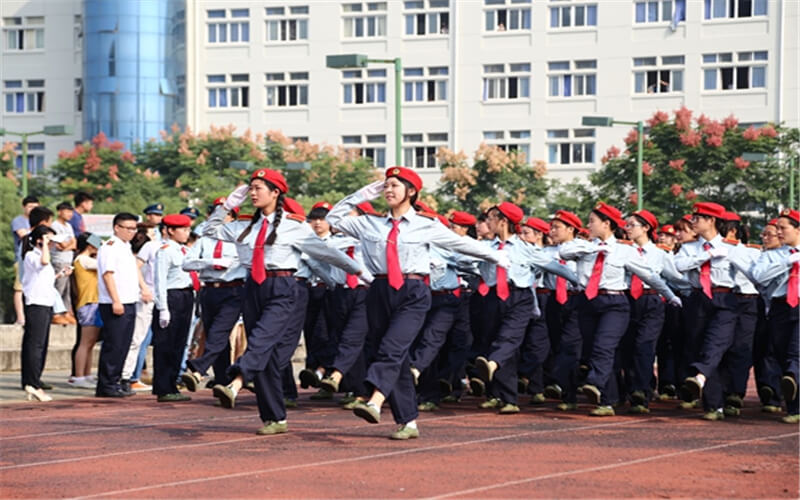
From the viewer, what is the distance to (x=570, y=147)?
61562 millimetres

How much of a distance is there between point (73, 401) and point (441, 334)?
417cm

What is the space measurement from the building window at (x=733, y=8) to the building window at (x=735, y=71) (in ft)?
4.91

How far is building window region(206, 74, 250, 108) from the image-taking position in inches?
2598

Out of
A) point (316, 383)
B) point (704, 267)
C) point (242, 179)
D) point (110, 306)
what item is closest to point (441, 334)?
point (316, 383)

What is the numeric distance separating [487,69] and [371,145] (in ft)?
19.5

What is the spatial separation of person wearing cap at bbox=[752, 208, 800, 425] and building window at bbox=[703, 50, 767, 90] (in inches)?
1833

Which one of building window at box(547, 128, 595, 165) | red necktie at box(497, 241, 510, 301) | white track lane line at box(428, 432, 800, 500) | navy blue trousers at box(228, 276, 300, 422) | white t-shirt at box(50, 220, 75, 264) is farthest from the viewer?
building window at box(547, 128, 595, 165)

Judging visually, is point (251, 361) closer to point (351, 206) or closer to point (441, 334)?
point (351, 206)

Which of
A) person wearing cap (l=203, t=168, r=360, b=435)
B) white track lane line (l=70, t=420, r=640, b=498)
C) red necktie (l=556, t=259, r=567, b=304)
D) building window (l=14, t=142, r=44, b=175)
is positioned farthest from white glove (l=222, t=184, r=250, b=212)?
building window (l=14, t=142, r=44, b=175)

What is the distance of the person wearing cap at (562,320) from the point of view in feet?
46.6

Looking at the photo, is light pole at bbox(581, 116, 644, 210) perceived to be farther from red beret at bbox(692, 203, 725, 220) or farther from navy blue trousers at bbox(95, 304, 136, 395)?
red beret at bbox(692, 203, 725, 220)

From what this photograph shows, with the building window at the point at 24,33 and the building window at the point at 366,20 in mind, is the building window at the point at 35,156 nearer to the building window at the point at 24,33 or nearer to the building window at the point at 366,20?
the building window at the point at 24,33

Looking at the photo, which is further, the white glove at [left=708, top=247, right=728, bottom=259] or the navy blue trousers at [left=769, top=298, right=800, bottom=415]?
the white glove at [left=708, top=247, right=728, bottom=259]

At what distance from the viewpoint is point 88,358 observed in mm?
16969
